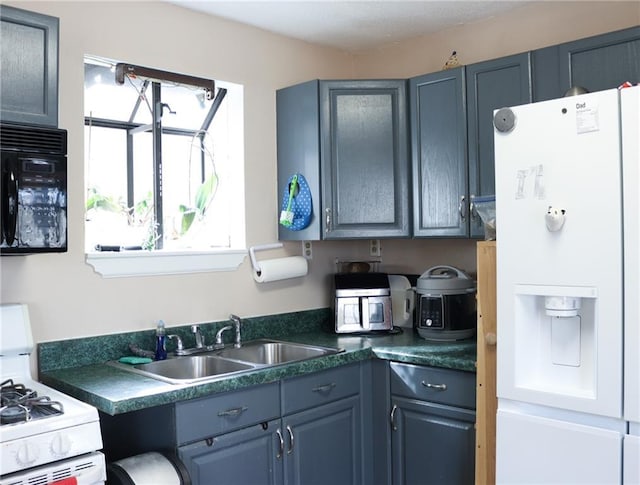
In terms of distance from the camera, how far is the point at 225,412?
85.4 inches

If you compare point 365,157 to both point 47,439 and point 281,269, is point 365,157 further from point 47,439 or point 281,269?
point 47,439

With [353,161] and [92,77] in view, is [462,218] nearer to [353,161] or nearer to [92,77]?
[353,161]

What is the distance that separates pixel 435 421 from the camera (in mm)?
2541

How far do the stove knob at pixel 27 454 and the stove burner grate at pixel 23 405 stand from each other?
0.09m

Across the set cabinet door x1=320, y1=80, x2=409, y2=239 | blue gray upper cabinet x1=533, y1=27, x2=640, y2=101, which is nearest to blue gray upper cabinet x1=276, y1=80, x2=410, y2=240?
cabinet door x1=320, y1=80, x2=409, y2=239

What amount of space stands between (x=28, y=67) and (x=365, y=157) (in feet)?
4.95

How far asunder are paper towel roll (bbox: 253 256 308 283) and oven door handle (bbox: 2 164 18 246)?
4.18 ft

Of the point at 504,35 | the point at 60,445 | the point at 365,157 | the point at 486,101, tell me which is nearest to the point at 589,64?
the point at 486,101

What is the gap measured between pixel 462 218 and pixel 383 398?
0.85 meters

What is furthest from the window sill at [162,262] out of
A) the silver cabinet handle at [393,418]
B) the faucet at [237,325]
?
the silver cabinet handle at [393,418]

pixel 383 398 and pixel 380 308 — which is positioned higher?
pixel 380 308

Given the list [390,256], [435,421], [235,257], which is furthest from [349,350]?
[390,256]

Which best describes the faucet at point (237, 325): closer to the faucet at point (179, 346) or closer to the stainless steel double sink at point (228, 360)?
the stainless steel double sink at point (228, 360)

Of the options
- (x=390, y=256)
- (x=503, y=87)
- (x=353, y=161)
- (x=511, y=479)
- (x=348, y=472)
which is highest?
(x=503, y=87)
